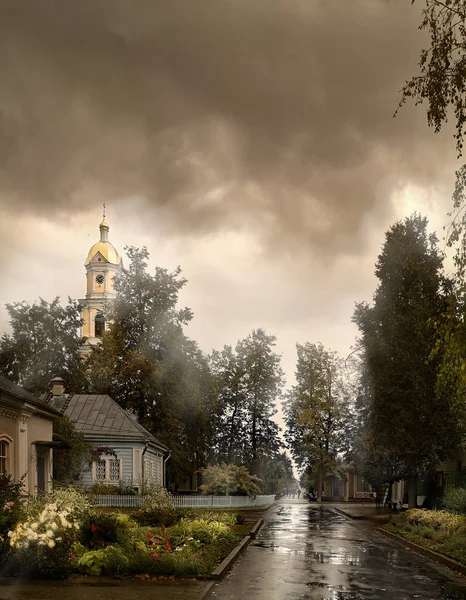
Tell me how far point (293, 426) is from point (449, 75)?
2889 inches

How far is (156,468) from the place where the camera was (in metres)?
49.1

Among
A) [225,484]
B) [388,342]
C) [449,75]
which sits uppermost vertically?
[449,75]

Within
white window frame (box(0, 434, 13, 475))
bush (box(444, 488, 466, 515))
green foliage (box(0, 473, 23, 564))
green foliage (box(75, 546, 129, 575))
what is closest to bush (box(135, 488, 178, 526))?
white window frame (box(0, 434, 13, 475))

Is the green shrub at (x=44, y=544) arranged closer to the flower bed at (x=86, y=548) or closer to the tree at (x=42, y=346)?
the flower bed at (x=86, y=548)

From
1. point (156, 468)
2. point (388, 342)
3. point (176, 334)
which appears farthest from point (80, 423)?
point (388, 342)

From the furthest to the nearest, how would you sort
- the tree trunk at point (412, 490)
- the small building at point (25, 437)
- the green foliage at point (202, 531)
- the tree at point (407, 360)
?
1. the tree trunk at point (412, 490)
2. the tree at point (407, 360)
3. the small building at point (25, 437)
4. the green foliage at point (202, 531)

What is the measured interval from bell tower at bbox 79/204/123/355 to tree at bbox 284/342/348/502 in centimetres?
2051

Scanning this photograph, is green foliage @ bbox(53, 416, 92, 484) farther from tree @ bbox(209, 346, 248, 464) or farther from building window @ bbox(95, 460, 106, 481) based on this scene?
tree @ bbox(209, 346, 248, 464)

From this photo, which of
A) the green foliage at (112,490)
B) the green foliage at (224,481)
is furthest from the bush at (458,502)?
the green foliage at (224,481)

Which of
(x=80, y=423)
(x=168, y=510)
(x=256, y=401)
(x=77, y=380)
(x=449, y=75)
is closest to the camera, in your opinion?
(x=449, y=75)

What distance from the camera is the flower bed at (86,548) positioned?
42.1ft

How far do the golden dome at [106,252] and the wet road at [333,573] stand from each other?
58.9 meters

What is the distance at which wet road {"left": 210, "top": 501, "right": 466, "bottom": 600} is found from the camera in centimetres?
1234

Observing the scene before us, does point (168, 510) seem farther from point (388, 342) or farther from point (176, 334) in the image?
point (176, 334)
